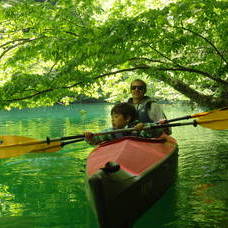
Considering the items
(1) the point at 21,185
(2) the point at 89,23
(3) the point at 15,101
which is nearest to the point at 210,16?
(2) the point at 89,23

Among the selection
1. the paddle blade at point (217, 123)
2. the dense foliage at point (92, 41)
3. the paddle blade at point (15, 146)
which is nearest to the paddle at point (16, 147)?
the paddle blade at point (15, 146)

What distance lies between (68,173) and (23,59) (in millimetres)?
2898

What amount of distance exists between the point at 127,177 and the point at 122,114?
1.91 metres

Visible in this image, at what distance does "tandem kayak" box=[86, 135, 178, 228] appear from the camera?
349cm

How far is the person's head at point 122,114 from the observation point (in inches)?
217

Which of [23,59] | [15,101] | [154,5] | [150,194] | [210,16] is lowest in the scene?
[150,194]

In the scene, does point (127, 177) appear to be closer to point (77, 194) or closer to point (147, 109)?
point (77, 194)

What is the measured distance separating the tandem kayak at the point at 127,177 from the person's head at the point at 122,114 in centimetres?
43

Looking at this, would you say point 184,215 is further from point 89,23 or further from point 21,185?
point 89,23

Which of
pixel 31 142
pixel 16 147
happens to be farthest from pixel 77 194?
pixel 16 147

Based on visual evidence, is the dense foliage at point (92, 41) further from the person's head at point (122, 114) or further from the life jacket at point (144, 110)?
the person's head at point (122, 114)

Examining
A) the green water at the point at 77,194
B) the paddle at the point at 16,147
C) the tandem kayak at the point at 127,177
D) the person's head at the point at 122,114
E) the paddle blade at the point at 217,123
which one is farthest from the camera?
the paddle blade at the point at 217,123

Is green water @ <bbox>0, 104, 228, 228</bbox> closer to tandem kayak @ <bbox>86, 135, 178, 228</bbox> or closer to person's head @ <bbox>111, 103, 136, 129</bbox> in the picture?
tandem kayak @ <bbox>86, 135, 178, 228</bbox>

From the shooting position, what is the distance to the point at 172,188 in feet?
20.1
